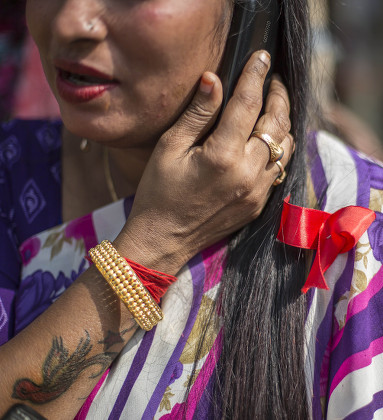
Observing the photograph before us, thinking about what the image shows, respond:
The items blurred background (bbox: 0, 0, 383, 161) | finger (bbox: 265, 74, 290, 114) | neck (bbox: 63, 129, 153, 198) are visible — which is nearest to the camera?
finger (bbox: 265, 74, 290, 114)

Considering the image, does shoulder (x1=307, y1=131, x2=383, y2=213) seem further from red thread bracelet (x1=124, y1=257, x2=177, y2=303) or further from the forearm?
the forearm

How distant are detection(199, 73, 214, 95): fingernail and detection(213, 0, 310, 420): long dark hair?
27 centimetres

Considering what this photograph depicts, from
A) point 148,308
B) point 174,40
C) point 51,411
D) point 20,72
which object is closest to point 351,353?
point 148,308

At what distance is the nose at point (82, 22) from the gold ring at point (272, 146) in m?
0.43

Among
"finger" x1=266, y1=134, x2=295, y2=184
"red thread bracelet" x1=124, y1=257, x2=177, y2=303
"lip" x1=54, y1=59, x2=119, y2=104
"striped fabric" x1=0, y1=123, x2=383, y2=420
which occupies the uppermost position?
"lip" x1=54, y1=59, x2=119, y2=104

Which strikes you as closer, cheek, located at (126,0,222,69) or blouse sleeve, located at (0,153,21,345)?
cheek, located at (126,0,222,69)

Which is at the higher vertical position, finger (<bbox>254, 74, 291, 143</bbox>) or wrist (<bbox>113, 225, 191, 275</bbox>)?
finger (<bbox>254, 74, 291, 143</bbox>)

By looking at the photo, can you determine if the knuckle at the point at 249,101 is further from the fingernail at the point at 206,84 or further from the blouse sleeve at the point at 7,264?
the blouse sleeve at the point at 7,264

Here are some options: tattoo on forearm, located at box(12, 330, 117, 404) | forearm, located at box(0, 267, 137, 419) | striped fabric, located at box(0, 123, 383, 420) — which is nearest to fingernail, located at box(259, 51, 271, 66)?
striped fabric, located at box(0, 123, 383, 420)

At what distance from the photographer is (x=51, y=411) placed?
1.25 meters

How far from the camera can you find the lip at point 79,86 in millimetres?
1251

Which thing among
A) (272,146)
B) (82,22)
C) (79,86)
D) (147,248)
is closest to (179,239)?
(147,248)

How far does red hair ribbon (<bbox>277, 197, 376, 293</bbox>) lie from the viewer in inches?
48.4

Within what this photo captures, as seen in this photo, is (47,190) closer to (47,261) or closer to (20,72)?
(47,261)
